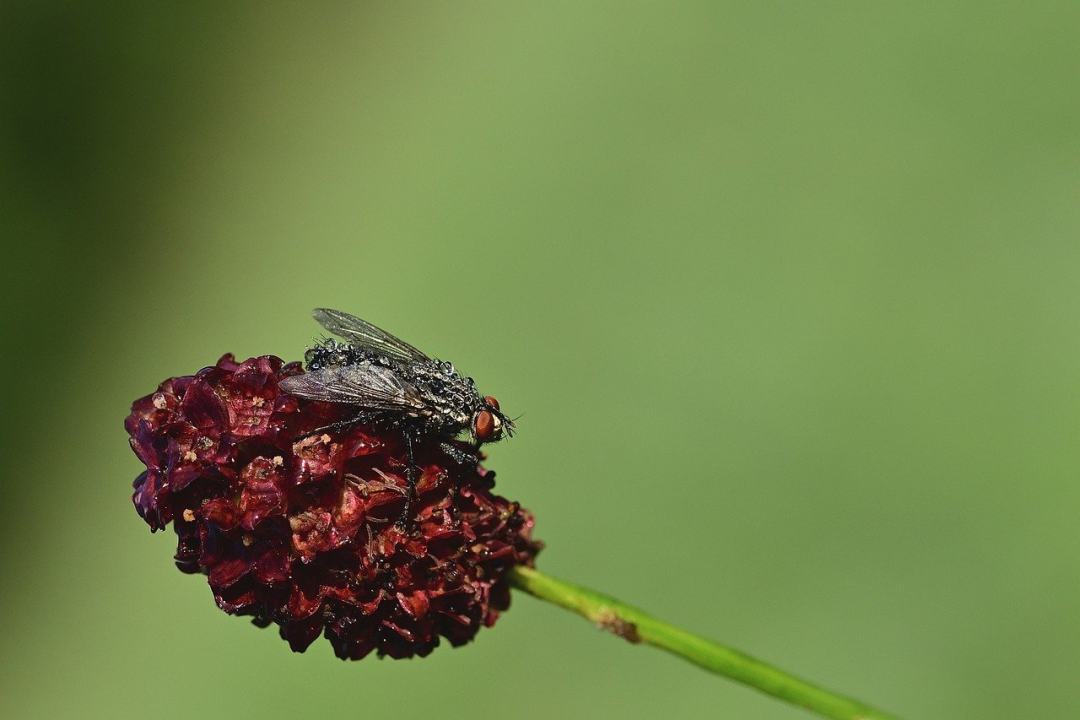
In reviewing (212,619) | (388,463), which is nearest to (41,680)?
(212,619)

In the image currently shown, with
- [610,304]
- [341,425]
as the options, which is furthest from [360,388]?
[610,304]

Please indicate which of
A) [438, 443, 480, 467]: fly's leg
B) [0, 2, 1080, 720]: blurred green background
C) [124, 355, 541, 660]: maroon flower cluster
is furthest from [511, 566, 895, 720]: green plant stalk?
[0, 2, 1080, 720]: blurred green background

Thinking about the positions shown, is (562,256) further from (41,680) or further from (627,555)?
(41,680)

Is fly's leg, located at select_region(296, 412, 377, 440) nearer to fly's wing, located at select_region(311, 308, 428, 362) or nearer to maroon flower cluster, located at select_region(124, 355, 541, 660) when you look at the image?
maroon flower cluster, located at select_region(124, 355, 541, 660)

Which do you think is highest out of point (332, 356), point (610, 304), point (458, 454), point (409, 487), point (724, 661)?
point (610, 304)

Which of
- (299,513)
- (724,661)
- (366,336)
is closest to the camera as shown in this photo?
(299,513)

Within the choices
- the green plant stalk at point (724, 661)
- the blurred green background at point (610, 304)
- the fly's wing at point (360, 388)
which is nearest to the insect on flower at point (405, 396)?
the fly's wing at point (360, 388)

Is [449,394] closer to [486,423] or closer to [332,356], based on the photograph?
[486,423]
